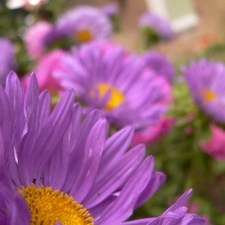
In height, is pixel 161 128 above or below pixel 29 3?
below

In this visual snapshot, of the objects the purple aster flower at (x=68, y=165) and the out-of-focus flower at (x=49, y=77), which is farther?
the out-of-focus flower at (x=49, y=77)

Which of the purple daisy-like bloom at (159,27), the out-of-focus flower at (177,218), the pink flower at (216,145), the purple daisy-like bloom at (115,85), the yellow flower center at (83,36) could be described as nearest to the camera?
the out-of-focus flower at (177,218)

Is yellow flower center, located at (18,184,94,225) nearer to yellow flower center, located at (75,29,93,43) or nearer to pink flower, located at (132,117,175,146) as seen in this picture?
pink flower, located at (132,117,175,146)

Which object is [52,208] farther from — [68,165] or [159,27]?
[159,27]

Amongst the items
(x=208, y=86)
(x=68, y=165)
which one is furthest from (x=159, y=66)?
(x=68, y=165)

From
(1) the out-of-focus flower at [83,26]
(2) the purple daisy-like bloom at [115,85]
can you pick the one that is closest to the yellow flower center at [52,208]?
(2) the purple daisy-like bloom at [115,85]

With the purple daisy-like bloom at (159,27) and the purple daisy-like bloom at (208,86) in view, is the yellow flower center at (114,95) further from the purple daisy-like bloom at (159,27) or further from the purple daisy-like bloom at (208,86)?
the purple daisy-like bloom at (159,27)

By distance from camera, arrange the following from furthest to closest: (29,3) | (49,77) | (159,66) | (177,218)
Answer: (29,3), (159,66), (49,77), (177,218)
